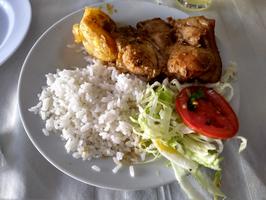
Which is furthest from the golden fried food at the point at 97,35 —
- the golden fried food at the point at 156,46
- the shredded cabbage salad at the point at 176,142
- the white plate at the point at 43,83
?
the shredded cabbage salad at the point at 176,142

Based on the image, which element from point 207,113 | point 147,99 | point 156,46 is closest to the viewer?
point 207,113

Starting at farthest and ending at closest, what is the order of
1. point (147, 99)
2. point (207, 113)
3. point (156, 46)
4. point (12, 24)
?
point (12, 24)
point (156, 46)
point (147, 99)
point (207, 113)

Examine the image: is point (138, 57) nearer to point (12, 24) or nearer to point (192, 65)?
point (192, 65)

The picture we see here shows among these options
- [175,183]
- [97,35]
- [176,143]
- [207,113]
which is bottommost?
[175,183]

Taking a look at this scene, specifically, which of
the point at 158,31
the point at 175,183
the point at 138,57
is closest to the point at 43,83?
the point at 138,57

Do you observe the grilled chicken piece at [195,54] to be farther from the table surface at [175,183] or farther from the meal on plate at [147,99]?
the table surface at [175,183]

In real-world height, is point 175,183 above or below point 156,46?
below

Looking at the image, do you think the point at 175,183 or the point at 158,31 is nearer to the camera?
the point at 175,183
